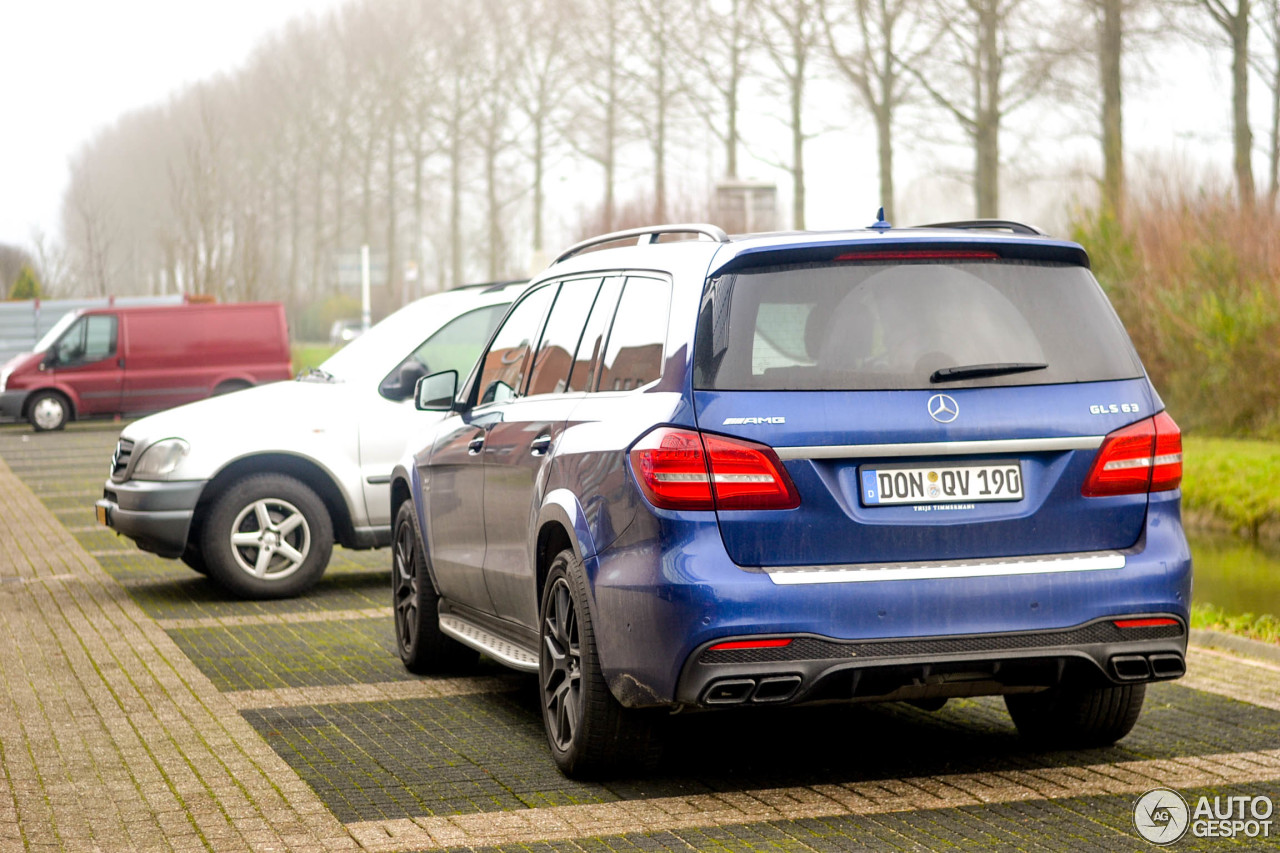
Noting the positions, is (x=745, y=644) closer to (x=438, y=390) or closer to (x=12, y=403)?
(x=438, y=390)

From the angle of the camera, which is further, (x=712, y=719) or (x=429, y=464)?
(x=429, y=464)

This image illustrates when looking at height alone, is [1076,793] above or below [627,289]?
below

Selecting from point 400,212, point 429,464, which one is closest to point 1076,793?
point 429,464

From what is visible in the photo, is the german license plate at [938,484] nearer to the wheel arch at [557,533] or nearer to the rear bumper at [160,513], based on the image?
the wheel arch at [557,533]

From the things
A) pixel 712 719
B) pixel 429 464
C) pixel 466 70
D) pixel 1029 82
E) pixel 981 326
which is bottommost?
pixel 712 719

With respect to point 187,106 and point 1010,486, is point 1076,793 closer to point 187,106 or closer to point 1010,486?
point 1010,486

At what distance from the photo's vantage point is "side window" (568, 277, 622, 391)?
19.2 ft

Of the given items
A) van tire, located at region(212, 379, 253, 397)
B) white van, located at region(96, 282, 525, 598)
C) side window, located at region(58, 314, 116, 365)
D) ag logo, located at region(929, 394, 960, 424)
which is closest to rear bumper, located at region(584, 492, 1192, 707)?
ag logo, located at region(929, 394, 960, 424)

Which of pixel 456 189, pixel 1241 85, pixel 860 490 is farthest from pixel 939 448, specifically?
pixel 456 189

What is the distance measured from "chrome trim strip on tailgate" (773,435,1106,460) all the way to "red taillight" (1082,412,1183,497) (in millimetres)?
66

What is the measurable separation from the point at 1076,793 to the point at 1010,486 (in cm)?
101

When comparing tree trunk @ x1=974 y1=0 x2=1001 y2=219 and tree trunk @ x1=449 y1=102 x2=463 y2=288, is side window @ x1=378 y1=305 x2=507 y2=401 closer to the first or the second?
tree trunk @ x1=974 y1=0 x2=1001 y2=219

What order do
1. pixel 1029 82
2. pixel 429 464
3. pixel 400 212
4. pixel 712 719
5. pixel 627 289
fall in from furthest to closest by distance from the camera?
pixel 400 212 → pixel 1029 82 → pixel 429 464 → pixel 712 719 → pixel 627 289

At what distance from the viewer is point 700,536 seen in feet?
16.1
